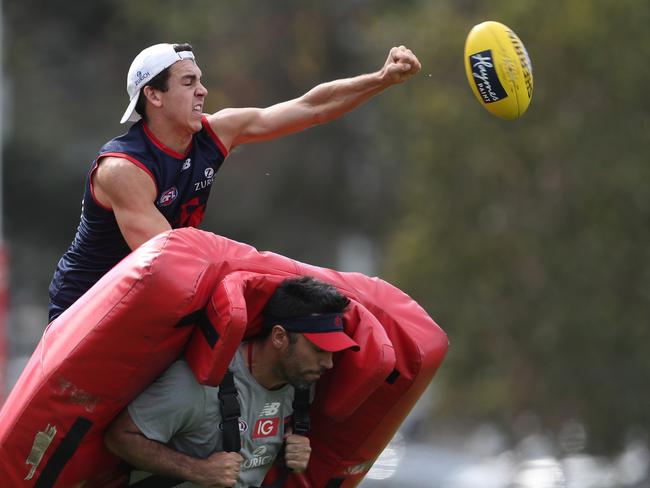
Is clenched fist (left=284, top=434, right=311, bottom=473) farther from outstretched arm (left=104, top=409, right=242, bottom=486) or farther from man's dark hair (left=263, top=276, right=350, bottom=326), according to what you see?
man's dark hair (left=263, top=276, right=350, bottom=326)

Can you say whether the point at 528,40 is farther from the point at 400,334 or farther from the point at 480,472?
the point at 400,334

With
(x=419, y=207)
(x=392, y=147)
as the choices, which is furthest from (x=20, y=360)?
(x=419, y=207)

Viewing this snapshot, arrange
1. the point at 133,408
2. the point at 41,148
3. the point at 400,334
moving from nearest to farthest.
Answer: the point at 133,408
the point at 400,334
the point at 41,148

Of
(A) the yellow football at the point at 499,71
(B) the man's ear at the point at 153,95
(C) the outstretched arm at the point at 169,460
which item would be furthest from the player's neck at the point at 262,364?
(A) the yellow football at the point at 499,71

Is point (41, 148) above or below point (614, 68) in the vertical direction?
below

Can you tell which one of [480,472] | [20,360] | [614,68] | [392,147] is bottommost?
[20,360]

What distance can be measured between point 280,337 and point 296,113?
4.92 ft

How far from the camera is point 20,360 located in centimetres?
2892

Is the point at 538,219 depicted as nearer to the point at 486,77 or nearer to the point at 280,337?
the point at 486,77

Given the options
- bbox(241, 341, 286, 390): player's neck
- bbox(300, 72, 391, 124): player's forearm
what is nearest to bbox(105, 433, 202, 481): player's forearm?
bbox(241, 341, 286, 390): player's neck

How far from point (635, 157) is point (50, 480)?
11.6 meters

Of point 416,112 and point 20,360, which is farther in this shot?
point 20,360

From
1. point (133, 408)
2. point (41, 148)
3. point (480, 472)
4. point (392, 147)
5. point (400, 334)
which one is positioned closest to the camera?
point (133, 408)

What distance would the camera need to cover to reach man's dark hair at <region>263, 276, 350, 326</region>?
5.79 m
